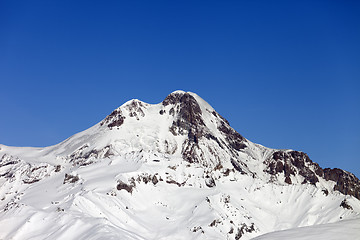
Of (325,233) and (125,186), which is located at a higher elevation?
(125,186)

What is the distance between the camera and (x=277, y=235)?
34.0 metres

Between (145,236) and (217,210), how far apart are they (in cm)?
4014

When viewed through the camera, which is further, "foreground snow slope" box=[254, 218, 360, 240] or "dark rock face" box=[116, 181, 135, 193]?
"dark rock face" box=[116, 181, 135, 193]

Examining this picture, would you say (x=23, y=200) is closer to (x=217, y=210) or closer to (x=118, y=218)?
(x=118, y=218)

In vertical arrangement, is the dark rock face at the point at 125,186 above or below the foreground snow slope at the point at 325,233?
above

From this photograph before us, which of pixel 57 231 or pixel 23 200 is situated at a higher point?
pixel 23 200

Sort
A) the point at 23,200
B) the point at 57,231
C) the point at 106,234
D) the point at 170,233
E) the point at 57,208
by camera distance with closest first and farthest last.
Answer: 1. the point at 106,234
2. the point at 57,231
3. the point at 57,208
4. the point at 170,233
5. the point at 23,200

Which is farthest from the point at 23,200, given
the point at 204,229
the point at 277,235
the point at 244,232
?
the point at 277,235

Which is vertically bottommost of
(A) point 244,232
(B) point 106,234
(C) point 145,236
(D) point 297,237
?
(D) point 297,237

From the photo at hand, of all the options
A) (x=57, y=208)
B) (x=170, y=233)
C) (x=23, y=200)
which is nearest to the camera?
(x=57, y=208)

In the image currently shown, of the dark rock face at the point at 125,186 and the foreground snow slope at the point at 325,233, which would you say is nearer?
the foreground snow slope at the point at 325,233

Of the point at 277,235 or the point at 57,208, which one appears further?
the point at 57,208

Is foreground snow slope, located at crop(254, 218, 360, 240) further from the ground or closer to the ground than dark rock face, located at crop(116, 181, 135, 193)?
closer to the ground

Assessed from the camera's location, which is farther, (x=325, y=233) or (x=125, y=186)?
(x=125, y=186)
